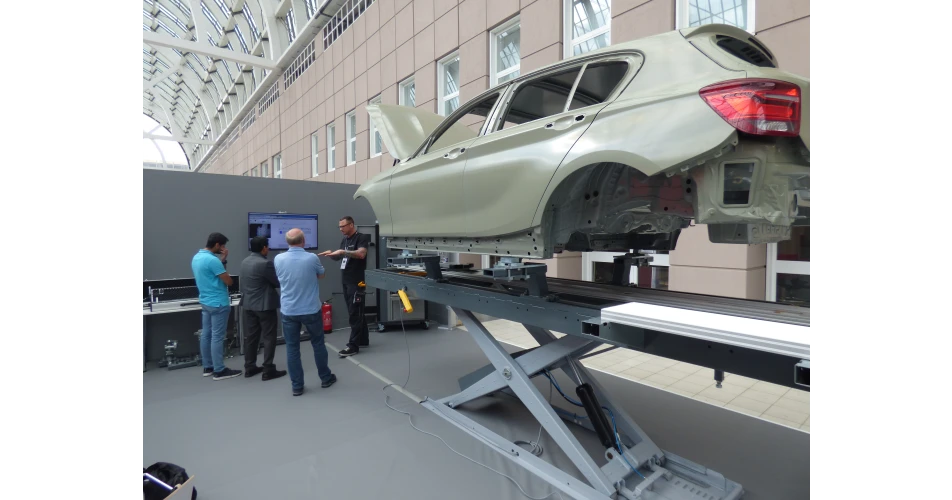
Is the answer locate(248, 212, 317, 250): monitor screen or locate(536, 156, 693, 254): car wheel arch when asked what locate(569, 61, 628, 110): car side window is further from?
locate(248, 212, 317, 250): monitor screen

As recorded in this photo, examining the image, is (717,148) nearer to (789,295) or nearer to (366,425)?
(366,425)

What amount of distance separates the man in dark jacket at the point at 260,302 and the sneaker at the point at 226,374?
0.51 feet

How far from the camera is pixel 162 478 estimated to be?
2.18m

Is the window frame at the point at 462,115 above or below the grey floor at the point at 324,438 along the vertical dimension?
above

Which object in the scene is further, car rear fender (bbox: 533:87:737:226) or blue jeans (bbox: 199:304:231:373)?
blue jeans (bbox: 199:304:231:373)

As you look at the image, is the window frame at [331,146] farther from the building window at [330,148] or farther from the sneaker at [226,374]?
the sneaker at [226,374]

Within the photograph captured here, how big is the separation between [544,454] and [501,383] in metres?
0.54

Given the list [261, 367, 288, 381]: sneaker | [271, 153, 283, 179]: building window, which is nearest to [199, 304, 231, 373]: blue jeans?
[261, 367, 288, 381]: sneaker

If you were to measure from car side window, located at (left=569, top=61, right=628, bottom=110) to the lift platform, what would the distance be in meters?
A: 1.17

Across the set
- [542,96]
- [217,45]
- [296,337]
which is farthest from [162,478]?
[217,45]

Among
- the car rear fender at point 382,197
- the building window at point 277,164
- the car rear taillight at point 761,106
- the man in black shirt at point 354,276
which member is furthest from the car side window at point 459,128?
the building window at point 277,164

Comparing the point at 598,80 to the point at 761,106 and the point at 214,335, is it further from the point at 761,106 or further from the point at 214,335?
the point at 214,335

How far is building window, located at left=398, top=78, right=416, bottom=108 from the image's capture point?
966 cm

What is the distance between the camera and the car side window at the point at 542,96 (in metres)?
2.57
